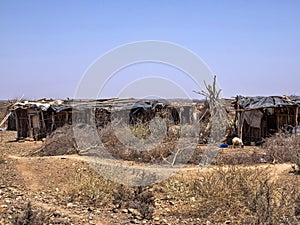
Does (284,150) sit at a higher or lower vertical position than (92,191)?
higher

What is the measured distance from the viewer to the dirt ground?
5.12 m

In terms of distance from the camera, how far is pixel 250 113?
14219mm

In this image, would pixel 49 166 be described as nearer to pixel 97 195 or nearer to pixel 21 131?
pixel 97 195

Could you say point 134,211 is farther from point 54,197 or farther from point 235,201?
point 235,201

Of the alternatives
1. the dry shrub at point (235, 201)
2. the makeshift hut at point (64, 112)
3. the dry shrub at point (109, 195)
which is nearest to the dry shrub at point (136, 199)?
the dry shrub at point (109, 195)

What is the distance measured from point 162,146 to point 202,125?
3.69 m

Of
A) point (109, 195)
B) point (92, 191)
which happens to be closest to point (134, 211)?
point (109, 195)

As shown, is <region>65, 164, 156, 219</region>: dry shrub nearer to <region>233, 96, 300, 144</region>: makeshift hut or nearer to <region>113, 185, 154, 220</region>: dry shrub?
<region>113, 185, 154, 220</region>: dry shrub

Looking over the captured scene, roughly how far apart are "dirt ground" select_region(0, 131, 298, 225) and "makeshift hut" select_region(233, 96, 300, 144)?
18.1 ft

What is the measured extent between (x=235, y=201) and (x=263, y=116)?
915 cm

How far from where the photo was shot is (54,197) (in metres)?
6.10

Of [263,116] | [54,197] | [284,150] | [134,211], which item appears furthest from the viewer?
[263,116]

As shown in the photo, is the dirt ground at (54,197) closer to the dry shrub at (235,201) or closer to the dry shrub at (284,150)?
the dry shrub at (235,201)

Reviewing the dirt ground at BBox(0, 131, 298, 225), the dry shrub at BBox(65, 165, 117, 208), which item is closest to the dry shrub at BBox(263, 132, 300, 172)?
the dirt ground at BBox(0, 131, 298, 225)
